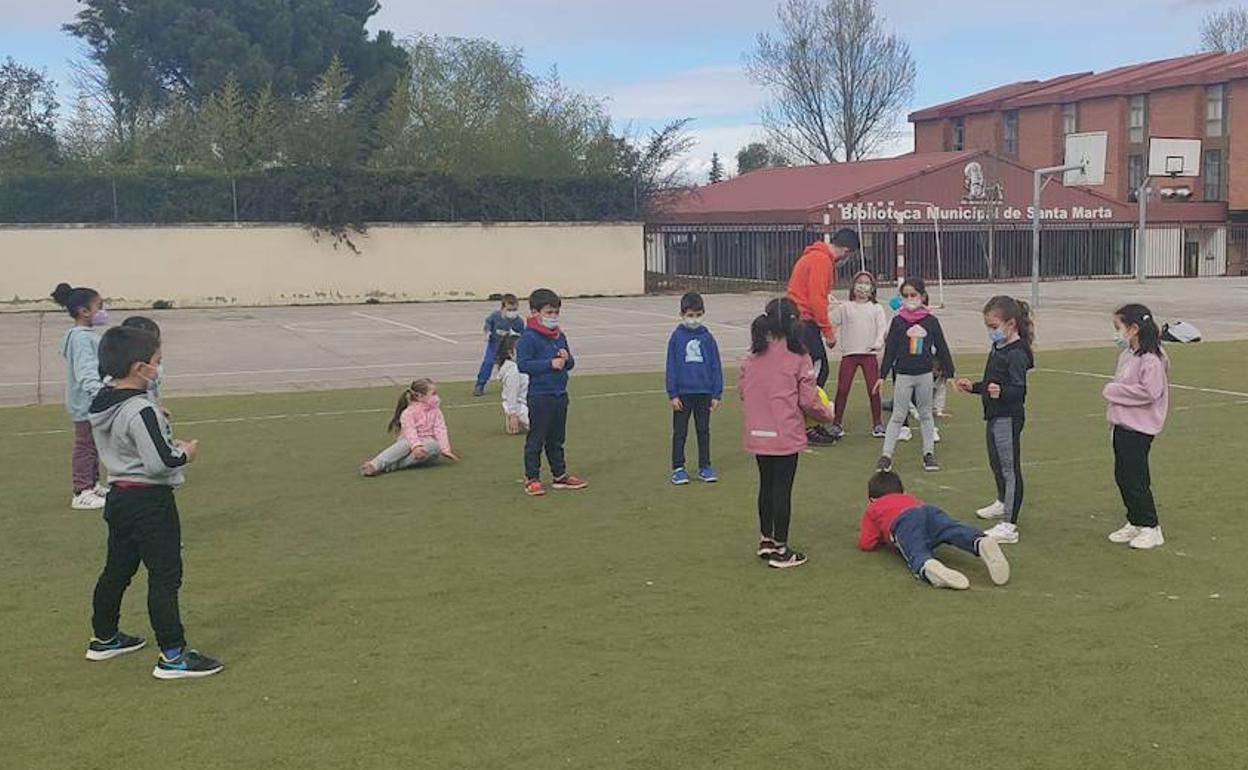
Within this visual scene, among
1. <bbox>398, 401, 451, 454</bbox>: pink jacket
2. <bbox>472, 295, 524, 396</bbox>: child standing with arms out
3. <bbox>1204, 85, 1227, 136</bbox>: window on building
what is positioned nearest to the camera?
<bbox>398, 401, 451, 454</bbox>: pink jacket

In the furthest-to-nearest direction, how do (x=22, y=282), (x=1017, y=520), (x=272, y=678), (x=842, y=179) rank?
(x=842, y=179) → (x=22, y=282) → (x=1017, y=520) → (x=272, y=678)

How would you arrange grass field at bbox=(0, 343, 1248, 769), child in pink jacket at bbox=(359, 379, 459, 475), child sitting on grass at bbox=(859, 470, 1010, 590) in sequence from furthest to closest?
1. child in pink jacket at bbox=(359, 379, 459, 475)
2. child sitting on grass at bbox=(859, 470, 1010, 590)
3. grass field at bbox=(0, 343, 1248, 769)

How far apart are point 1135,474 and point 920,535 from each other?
1465mm

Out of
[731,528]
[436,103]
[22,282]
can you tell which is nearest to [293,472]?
[731,528]

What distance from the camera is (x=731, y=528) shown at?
7832mm

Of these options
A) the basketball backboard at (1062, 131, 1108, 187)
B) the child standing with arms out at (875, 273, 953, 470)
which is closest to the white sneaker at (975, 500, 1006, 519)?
the child standing with arms out at (875, 273, 953, 470)

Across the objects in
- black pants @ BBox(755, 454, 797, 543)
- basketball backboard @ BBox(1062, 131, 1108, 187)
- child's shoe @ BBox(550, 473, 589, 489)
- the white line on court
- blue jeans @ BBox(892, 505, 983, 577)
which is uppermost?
basketball backboard @ BBox(1062, 131, 1108, 187)

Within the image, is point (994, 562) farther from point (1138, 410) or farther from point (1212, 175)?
point (1212, 175)

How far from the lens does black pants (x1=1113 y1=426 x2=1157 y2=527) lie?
711 cm

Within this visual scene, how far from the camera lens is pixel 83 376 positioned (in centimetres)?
839

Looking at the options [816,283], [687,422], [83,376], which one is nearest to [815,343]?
[816,283]

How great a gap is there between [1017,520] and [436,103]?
34356 millimetres

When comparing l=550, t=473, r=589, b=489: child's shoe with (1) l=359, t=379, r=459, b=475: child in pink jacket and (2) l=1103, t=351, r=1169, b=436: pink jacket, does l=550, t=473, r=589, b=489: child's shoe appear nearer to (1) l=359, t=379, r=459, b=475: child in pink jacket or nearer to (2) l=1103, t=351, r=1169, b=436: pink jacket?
(1) l=359, t=379, r=459, b=475: child in pink jacket

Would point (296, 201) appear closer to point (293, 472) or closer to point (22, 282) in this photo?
point (22, 282)
